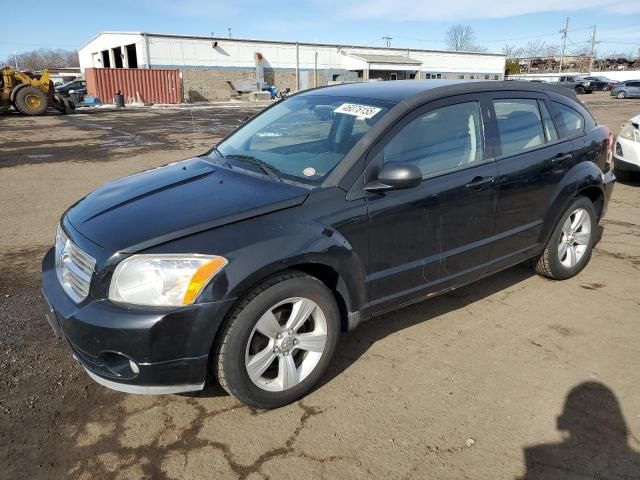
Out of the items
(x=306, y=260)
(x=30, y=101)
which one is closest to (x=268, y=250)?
(x=306, y=260)

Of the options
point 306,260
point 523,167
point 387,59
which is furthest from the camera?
point 387,59

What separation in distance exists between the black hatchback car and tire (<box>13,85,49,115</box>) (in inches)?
969

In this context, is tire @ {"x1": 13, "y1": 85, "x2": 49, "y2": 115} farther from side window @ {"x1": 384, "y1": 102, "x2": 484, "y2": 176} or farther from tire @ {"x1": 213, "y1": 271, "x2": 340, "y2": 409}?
tire @ {"x1": 213, "y1": 271, "x2": 340, "y2": 409}

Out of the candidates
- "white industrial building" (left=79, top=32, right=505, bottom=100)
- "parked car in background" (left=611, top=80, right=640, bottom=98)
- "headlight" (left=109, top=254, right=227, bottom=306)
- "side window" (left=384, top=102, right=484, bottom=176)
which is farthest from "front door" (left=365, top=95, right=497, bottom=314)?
"parked car in background" (left=611, top=80, right=640, bottom=98)

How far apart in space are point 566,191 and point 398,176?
2.05 m

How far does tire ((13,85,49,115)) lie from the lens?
23744 millimetres

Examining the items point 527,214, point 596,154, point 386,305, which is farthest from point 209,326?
point 596,154

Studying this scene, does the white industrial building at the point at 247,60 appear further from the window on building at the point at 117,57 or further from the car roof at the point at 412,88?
the car roof at the point at 412,88

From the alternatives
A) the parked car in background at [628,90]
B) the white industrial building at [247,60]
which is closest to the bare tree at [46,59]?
the white industrial building at [247,60]

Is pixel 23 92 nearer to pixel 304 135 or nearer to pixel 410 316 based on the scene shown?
pixel 304 135

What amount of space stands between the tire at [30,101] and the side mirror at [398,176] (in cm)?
2621

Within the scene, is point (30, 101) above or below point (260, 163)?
above

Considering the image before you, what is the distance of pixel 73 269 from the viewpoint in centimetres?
264

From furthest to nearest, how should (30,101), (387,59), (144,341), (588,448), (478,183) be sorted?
(387,59)
(30,101)
(478,183)
(588,448)
(144,341)
